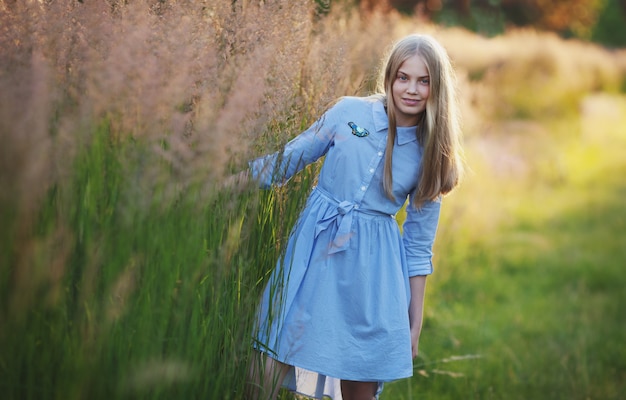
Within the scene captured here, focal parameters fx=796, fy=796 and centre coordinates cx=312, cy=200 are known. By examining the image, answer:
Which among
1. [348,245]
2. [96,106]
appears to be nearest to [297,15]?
[348,245]

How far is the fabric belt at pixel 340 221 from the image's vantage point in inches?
106

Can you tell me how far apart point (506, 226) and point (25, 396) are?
642 centimetres

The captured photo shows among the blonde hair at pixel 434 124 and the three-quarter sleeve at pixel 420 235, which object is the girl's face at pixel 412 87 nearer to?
the blonde hair at pixel 434 124

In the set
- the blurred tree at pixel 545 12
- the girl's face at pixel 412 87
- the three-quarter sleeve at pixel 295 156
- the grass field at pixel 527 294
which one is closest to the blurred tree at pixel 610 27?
the blurred tree at pixel 545 12

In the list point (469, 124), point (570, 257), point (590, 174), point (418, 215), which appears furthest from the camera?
point (590, 174)

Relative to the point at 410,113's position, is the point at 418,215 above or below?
below

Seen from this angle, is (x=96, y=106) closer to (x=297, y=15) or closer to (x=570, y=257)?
(x=297, y=15)

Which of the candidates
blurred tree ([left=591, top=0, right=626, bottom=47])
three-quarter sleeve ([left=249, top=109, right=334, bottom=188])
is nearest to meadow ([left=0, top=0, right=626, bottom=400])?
three-quarter sleeve ([left=249, top=109, right=334, bottom=188])

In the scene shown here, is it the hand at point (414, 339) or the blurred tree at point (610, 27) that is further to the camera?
the blurred tree at point (610, 27)

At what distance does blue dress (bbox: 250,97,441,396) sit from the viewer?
267cm

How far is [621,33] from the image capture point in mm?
35156

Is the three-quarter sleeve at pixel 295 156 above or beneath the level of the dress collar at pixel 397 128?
beneath

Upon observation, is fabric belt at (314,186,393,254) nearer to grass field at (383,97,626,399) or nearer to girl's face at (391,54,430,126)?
girl's face at (391,54,430,126)

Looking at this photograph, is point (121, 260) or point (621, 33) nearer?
point (121, 260)
